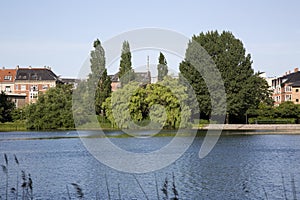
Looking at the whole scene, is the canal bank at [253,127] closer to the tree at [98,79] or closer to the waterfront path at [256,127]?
the waterfront path at [256,127]

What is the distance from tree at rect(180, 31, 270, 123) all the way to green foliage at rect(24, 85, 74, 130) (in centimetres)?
1460

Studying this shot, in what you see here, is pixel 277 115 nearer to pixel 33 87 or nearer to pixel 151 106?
pixel 151 106

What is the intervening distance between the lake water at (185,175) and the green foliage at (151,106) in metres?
24.3

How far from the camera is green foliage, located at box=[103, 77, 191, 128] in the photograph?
197ft

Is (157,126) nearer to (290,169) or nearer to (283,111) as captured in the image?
(283,111)

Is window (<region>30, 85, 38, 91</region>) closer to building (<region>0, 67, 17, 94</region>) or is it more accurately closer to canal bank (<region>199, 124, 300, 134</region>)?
building (<region>0, 67, 17, 94</region>)

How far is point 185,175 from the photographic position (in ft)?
73.0

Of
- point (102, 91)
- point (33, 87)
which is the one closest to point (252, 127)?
point (102, 91)

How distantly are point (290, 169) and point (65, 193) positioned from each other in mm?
10231

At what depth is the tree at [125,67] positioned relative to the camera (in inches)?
2648

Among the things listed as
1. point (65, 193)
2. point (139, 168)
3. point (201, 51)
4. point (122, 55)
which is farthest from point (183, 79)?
point (65, 193)

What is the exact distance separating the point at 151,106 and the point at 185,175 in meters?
39.4

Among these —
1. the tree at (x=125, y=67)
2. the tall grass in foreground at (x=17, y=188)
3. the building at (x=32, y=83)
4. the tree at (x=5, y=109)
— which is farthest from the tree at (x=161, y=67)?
the tall grass in foreground at (x=17, y=188)

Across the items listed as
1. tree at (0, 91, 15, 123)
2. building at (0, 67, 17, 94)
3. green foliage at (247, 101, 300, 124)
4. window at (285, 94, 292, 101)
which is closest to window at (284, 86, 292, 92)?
window at (285, 94, 292, 101)
